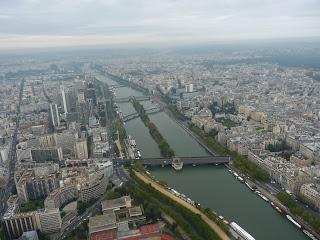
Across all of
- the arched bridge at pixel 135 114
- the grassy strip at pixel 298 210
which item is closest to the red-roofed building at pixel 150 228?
the grassy strip at pixel 298 210

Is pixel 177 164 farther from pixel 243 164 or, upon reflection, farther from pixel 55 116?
pixel 55 116

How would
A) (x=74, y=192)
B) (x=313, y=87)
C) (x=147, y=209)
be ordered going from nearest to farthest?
(x=147, y=209), (x=74, y=192), (x=313, y=87)

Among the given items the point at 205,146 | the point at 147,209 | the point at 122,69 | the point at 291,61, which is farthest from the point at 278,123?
the point at 291,61

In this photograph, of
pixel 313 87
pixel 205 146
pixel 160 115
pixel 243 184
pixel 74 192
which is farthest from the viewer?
pixel 313 87

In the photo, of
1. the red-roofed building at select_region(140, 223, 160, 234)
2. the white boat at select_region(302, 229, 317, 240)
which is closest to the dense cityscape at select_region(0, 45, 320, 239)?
the red-roofed building at select_region(140, 223, 160, 234)

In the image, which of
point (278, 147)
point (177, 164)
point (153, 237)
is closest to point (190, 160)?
point (177, 164)

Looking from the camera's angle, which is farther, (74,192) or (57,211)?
(74,192)

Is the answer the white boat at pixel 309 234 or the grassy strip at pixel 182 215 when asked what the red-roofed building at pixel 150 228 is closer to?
the grassy strip at pixel 182 215

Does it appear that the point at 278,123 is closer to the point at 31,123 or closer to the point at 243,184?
the point at 243,184
